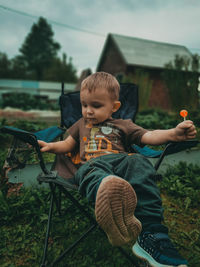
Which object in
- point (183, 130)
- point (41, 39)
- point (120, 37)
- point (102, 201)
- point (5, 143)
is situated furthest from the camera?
point (41, 39)

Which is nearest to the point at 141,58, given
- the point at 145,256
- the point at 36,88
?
the point at 36,88

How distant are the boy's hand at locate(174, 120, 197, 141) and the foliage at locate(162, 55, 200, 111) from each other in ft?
7.60

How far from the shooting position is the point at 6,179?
2.06m

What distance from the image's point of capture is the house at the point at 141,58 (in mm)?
11547

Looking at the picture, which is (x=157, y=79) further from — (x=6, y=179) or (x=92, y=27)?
(x=6, y=179)

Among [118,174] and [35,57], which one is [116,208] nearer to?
[118,174]

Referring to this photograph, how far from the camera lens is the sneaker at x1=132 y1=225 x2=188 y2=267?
0.97 m

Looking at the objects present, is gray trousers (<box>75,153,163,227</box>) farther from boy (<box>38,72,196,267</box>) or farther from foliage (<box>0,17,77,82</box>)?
foliage (<box>0,17,77,82</box>)

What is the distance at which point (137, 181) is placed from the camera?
41.8 inches

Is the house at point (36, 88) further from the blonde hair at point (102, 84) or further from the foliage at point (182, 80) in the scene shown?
the blonde hair at point (102, 84)

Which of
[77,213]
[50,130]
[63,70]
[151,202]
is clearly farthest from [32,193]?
[63,70]

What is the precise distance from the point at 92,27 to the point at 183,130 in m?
9.56

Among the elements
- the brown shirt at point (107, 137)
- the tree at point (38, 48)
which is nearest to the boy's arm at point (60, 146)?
the brown shirt at point (107, 137)

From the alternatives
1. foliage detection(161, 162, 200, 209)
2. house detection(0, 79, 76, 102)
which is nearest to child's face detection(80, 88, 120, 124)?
foliage detection(161, 162, 200, 209)
